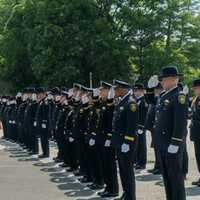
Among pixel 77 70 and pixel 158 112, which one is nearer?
pixel 158 112

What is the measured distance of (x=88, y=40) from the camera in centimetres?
3600

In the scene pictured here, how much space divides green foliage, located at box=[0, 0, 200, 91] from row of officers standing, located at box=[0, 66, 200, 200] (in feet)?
67.8

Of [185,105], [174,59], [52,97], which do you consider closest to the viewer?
[185,105]

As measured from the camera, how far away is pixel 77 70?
36.5 meters

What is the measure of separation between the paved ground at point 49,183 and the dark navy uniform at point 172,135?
1647 millimetres

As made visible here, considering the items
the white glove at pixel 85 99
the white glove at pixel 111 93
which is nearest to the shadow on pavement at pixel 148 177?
the white glove at pixel 85 99

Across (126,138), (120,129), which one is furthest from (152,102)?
(126,138)

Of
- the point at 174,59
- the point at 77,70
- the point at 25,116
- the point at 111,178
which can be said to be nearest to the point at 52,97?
the point at 25,116

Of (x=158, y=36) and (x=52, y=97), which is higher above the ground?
(x=158, y=36)

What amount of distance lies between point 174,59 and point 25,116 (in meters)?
25.7

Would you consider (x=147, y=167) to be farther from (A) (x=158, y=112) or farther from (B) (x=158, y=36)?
(B) (x=158, y=36)

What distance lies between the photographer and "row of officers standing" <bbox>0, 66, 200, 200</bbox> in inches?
291

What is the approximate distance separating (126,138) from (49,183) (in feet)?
9.84

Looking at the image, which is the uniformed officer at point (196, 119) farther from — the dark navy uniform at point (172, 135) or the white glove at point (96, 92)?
the dark navy uniform at point (172, 135)
